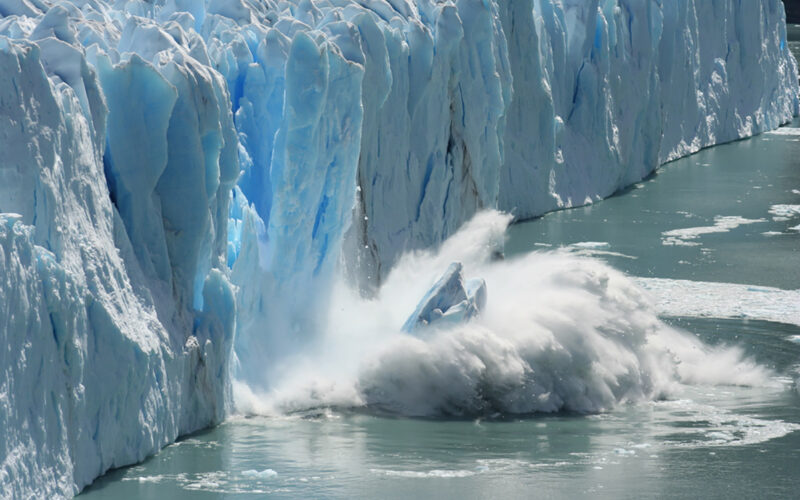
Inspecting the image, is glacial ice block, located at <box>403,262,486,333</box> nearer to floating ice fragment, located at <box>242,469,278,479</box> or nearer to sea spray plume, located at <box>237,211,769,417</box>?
sea spray plume, located at <box>237,211,769,417</box>

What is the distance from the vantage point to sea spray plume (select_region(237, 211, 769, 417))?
9938mm

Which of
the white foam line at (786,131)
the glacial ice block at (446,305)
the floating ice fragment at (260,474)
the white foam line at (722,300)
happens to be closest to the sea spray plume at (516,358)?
the glacial ice block at (446,305)

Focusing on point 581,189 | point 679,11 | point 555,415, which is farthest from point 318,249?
point 679,11

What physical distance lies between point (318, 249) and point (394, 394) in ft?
4.58

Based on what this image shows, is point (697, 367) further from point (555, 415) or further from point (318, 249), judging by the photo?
point (318, 249)

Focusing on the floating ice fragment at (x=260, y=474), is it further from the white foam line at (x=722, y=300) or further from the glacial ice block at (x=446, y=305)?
the white foam line at (x=722, y=300)

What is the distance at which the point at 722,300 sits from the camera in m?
13.9

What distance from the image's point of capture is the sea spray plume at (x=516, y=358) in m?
9.94

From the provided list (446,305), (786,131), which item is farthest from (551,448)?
(786,131)

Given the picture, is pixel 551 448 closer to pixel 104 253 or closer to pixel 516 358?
pixel 516 358

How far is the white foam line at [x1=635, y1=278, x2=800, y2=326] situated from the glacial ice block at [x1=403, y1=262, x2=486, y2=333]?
325cm

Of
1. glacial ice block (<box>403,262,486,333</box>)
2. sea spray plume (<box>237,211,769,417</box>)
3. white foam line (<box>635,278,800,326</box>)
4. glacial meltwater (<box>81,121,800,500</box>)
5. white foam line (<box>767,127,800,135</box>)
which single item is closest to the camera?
glacial meltwater (<box>81,121,800,500</box>)

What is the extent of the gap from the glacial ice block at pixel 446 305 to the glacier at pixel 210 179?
763 mm

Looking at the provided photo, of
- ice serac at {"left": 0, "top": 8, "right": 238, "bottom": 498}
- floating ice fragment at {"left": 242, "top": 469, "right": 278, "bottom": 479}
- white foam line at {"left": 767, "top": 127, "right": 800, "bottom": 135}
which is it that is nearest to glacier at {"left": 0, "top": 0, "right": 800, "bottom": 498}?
ice serac at {"left": 0, "top": 8, "right": 238, "bottom": 498}
